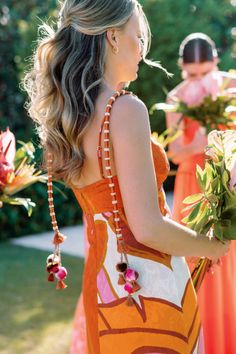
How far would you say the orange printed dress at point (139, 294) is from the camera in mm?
2479

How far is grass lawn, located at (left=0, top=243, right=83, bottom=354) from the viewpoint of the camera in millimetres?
5641

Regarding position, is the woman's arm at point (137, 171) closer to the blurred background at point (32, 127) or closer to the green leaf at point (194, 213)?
the green leaf at point (194, 213)

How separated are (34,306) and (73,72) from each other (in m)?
4.49

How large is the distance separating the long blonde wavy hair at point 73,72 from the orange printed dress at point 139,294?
11 centimetres

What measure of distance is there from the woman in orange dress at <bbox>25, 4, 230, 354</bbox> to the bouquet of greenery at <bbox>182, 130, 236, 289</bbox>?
117mm

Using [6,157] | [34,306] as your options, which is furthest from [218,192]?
[34,306]

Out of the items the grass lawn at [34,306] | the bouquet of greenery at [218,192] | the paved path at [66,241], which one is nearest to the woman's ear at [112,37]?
the bouquet of greenery at [218,192]

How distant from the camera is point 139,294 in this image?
2.49m

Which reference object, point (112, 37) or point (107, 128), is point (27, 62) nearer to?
point (112, 37)

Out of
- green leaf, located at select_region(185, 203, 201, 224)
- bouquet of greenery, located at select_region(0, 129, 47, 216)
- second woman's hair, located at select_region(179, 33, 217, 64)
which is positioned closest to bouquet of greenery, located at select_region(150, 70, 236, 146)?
second woman's hair, located at select_region(179, 33, 217, 64)

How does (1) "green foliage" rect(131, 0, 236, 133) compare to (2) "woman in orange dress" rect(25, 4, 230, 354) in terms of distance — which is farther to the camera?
(1) "green foliage" rect(131, 0, 236, 133)

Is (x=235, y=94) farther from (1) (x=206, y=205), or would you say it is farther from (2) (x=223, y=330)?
(1) (x=206, y=205)

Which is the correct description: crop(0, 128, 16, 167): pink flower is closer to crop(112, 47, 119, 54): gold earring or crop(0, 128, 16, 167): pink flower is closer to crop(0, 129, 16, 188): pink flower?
crop(0, 129, 16, 188): pink flower

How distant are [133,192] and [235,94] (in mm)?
3058
